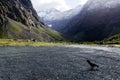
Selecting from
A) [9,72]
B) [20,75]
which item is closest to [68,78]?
[20,75]

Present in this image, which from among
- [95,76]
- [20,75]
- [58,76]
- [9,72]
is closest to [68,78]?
[58,76]

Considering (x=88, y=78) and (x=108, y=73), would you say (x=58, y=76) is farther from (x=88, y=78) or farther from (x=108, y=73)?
(x=108, y=73)

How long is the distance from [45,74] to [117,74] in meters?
18.4

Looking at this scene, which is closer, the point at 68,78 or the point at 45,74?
the point at 68,78

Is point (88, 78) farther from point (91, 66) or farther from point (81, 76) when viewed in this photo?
point (91, 66)

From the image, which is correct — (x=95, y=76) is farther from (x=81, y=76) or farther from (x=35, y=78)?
(x=35, y=78)

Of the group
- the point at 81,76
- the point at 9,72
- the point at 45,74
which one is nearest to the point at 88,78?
the point at 81,76

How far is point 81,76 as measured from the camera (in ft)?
200

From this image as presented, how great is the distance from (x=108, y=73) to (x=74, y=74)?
30.3ft

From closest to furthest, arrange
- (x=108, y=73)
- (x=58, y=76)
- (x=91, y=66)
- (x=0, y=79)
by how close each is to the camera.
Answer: (x=0, y=79)
(x=58, y=76)
(x=108, y=73)
(x=91, y=66)

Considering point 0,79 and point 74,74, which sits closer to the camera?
point 0,79

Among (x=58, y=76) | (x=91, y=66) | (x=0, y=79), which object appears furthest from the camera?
(x=91, y=66)

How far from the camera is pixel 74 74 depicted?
63.9 metres

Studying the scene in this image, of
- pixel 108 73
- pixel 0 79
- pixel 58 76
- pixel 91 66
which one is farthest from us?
pixel 91 66
